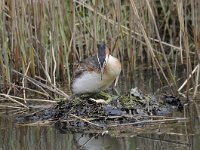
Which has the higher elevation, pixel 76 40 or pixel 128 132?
pixel 76 40

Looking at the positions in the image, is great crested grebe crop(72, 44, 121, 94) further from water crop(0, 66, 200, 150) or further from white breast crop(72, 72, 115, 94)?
water crop(0, 66, 200, 150)

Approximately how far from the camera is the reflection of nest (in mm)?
6551

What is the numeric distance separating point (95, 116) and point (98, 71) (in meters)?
0.48

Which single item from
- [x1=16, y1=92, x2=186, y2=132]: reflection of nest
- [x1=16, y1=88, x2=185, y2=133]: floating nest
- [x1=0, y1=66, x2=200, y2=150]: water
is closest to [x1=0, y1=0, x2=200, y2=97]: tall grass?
[x1=16, y1=88, x2=185, y2=133]: floating nest

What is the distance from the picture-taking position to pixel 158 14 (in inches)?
427

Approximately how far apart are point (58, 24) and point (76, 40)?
0.89 meters

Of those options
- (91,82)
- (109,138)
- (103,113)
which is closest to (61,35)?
(91,82)

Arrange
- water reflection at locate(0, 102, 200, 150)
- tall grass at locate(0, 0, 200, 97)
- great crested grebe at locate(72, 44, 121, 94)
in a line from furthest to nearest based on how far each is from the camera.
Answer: tall grass at locate(0, 0, 200, 97) → great crested grebe at locate(72, 44, 121, 94) → water reflection at locate(0, 102, 200, 150)

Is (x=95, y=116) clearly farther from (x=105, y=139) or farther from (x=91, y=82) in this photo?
(x=105, y=139)

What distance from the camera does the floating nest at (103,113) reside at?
6578 millimetres

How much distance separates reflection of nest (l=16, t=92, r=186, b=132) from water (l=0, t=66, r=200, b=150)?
121 mm

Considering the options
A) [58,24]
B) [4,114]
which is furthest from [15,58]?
[4,114]

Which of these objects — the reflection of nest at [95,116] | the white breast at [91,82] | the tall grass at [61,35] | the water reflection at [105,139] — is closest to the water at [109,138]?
the water reflection at [105,139]

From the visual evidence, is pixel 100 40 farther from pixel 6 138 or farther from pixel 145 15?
pixel 6 138
